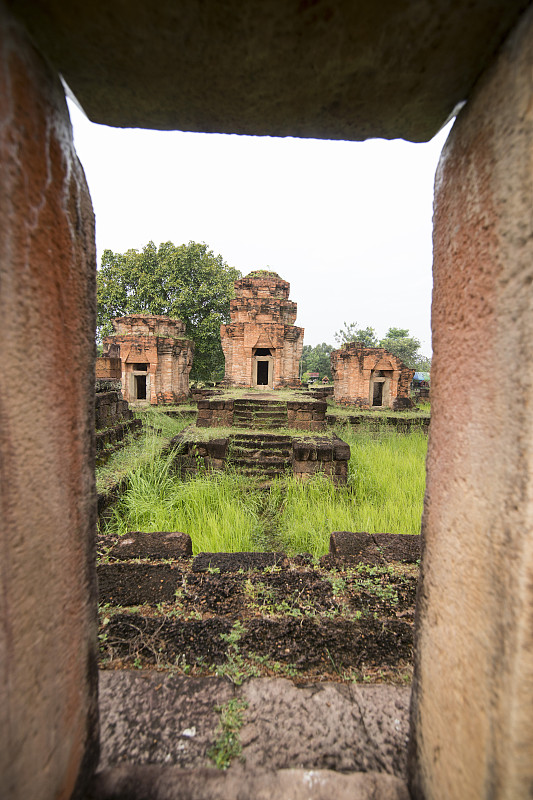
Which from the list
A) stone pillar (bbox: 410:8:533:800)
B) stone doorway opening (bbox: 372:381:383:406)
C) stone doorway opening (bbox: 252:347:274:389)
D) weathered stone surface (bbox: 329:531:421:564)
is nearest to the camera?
stone pillar (bbox: 410:8:533:800)

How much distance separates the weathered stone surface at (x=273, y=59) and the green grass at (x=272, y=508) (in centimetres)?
271

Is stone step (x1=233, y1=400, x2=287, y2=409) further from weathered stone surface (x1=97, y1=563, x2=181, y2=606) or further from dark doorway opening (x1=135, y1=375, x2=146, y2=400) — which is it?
weathered stone surface (x1=97, y1=563, x2=181, y2=606)

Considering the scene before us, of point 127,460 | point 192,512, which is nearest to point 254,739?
point 192,512

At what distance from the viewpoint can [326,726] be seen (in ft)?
3.39

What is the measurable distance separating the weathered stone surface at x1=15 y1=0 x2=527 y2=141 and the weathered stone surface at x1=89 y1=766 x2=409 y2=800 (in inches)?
65.6

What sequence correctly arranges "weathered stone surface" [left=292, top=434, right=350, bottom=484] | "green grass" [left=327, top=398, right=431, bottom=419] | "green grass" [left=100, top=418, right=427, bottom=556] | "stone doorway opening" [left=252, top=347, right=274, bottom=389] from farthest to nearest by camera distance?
1. "stone doorway opening" [left=252, top=347, right=274, bottom=389]
2. "green grass" [left=327, top=398, right=431, bottom=419]
3. "weathered stone surface" [left=292, top=434, right=350, bottom=484]
4. "green grass" [left=100, top=418, right=427, bottom=556]

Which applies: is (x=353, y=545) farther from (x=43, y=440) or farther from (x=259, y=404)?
(x=259, y=404)

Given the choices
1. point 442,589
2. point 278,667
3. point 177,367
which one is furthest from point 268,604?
point 177,367

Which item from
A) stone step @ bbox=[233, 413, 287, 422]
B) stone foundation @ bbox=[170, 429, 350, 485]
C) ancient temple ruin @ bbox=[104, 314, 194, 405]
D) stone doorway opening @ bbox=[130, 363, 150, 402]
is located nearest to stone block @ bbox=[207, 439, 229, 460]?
stone foundation @ bbox=[170, 429, 350, 485]

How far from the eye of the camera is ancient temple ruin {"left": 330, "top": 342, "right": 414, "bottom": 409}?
11414mm

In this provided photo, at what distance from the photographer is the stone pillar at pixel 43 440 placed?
2.06ft

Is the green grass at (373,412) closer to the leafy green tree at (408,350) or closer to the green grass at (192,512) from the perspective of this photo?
the green grass at (192,512)

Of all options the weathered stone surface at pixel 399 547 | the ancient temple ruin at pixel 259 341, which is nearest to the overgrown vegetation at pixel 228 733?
the weathered stone surface at pixel 399 547

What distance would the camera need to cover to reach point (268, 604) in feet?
5.27
